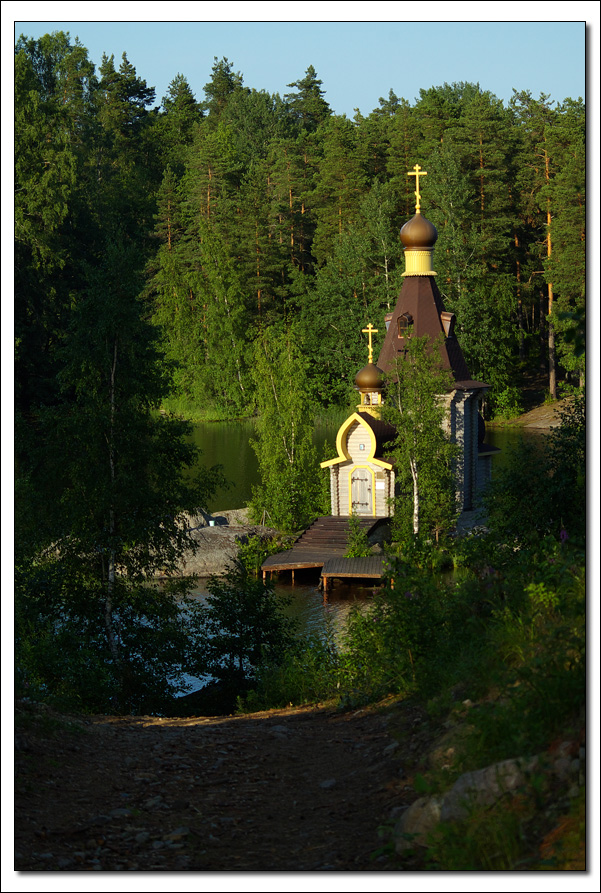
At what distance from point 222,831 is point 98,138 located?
104 ft

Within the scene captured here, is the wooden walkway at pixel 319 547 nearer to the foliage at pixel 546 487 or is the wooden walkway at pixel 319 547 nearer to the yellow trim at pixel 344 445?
the yellow trim at pixel 344 445

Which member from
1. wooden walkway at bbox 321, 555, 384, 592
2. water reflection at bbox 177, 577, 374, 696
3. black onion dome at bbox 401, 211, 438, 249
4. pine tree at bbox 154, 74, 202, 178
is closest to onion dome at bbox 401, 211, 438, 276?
black onion dome at bbox 401, 211, 438, 249

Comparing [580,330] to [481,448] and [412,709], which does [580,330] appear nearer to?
[412,709]

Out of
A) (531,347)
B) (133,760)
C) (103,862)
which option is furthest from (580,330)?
(531,347)

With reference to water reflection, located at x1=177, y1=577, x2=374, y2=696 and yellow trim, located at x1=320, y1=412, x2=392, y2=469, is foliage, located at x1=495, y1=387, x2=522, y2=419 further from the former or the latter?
water reflection, located at x1=177, y1=577, x2=374, y2=696

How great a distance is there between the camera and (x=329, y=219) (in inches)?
2156

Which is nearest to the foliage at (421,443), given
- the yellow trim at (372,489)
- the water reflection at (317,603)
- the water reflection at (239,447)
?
the yellow trim at (372,489)

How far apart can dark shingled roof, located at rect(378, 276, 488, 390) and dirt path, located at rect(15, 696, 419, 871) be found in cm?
1908

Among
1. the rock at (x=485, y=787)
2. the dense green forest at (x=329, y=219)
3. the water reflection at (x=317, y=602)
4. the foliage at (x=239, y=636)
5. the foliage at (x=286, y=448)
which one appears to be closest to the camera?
the rock at (x=485, y=787)

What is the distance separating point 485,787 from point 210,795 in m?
2.26

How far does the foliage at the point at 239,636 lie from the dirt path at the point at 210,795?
5090 mm

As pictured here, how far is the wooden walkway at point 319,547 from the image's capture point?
81.5 ft

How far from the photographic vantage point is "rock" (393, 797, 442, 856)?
5.25 meters

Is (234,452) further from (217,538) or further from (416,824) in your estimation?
(416,824)
